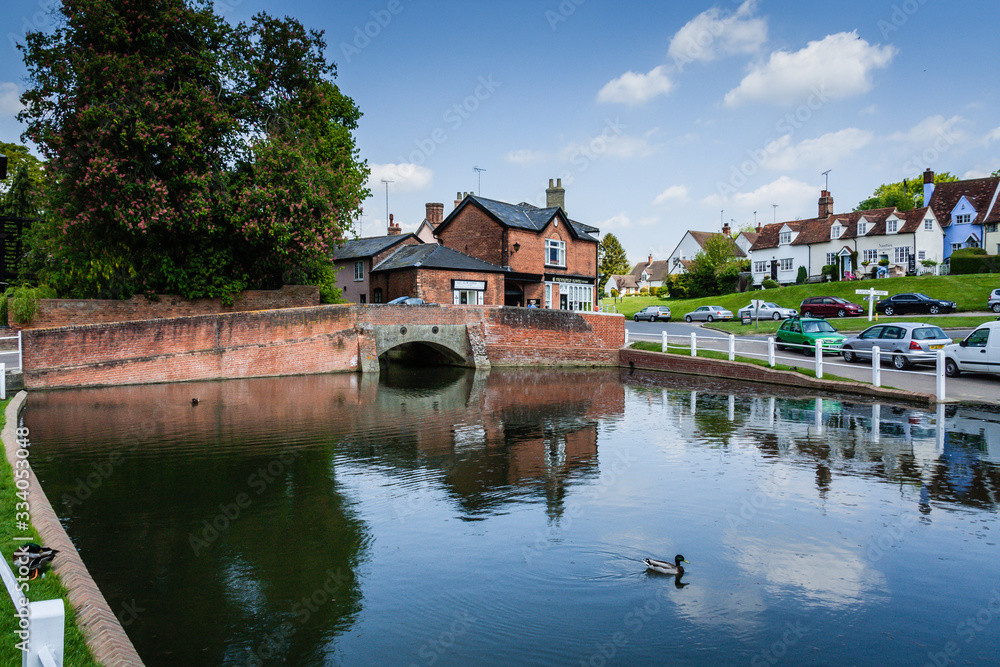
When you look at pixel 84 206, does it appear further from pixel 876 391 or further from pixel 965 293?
pixel 965 293

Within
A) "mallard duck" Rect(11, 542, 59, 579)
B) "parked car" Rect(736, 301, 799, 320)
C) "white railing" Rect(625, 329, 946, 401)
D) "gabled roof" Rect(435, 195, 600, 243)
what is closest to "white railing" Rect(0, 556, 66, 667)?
"mallard duck" Rect(11, 542, 59, 579)

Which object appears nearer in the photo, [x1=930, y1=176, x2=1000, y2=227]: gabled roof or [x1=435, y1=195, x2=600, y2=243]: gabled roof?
[x1=435, y1=195, x2=600, y2=243]: gabled roof

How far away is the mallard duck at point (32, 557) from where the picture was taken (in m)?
5.87

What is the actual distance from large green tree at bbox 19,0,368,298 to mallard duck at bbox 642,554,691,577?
21.4 metres

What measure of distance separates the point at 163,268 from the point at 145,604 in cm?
2263

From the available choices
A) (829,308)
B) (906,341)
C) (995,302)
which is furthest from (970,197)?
(906,341)

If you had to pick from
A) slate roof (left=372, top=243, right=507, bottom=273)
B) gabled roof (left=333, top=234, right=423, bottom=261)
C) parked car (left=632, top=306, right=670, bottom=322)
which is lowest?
parked car (left=632, top=306, right=670, bottom=322)

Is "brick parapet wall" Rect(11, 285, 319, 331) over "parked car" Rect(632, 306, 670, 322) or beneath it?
over

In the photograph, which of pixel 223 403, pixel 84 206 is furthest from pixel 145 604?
pixel 84 206

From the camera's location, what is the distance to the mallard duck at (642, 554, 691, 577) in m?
7.36

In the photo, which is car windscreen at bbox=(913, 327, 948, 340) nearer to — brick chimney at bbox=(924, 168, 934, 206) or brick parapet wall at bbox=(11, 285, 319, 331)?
brick parapet wall at bbox=(11, 285, 319, 331)

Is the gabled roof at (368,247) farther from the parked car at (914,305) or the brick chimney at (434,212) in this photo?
the parked car at (914,305)

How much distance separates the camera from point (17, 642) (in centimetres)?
468

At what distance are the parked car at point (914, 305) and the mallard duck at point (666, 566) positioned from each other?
1474 inches
